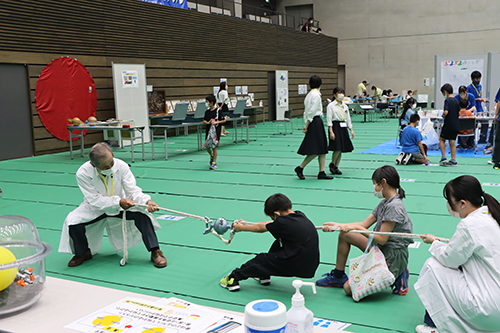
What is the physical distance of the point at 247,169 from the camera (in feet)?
29.5

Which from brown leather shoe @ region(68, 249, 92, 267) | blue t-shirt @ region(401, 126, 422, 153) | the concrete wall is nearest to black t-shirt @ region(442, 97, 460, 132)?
blue t-shirt @ region(401, 126, 422, 153)

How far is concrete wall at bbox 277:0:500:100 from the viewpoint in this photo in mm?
23266

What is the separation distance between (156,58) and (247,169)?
7154mm

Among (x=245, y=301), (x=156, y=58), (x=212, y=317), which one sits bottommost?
(x=245, y=301)

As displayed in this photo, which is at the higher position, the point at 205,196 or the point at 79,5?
A: the point at 79,5

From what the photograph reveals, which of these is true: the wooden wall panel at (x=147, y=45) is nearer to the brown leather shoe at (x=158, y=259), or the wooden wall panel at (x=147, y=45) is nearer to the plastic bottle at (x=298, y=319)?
the brown leather shoe at (x=158, y=259)

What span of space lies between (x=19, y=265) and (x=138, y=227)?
199 centimetres

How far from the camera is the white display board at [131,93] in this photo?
482 inches

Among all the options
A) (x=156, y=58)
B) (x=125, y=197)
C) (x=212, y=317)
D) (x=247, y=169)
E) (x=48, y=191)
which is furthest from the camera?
(x=156, y=58)

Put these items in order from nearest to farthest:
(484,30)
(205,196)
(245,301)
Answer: (245,301) < (205,196) < (484,30)

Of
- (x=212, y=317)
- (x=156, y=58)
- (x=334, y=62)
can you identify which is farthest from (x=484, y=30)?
(x=212, y=317)

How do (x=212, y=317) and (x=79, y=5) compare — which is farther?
(x=79, y=5)

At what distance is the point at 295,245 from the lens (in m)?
3.17

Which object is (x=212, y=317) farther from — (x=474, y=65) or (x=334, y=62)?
(x=334, y=62)
